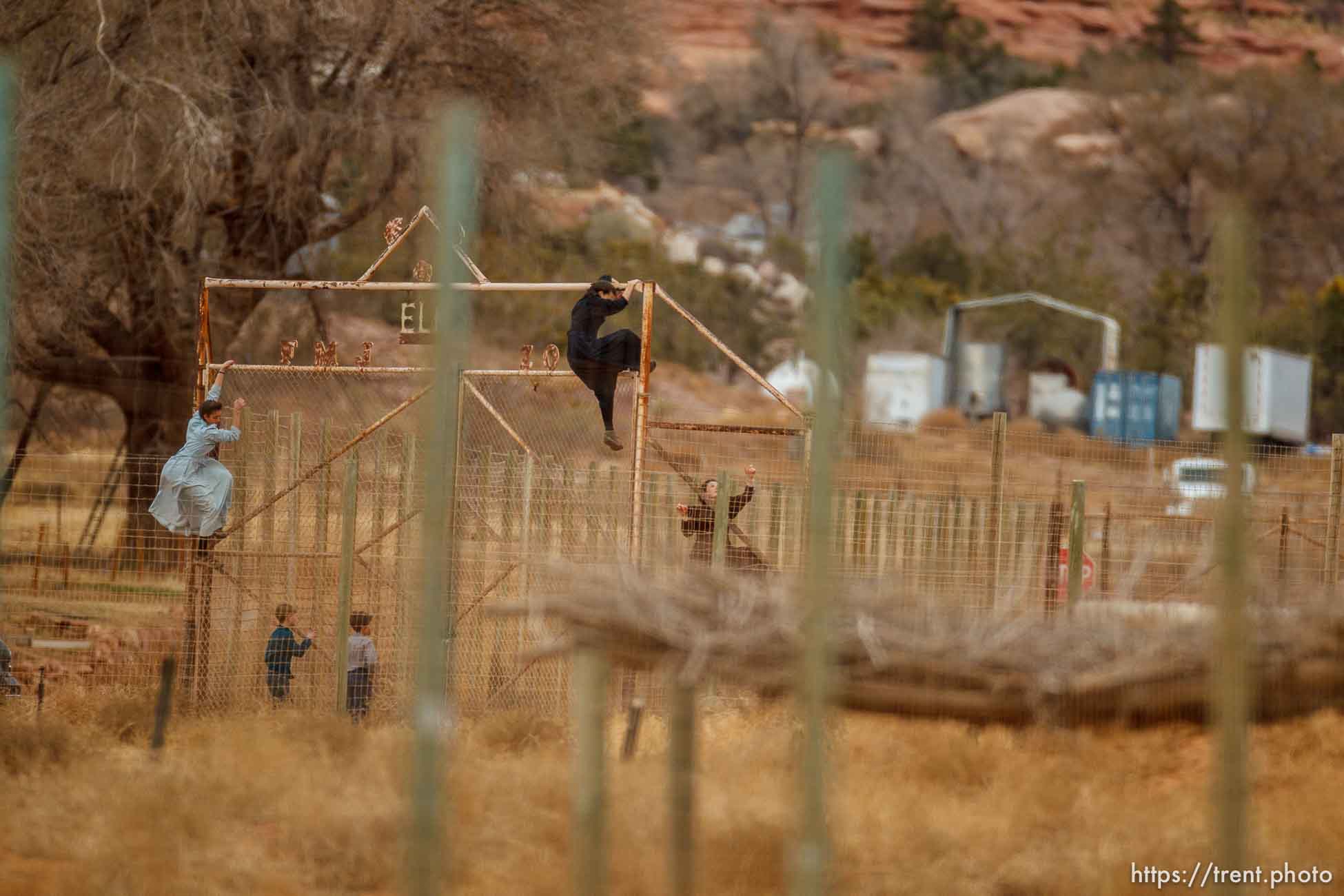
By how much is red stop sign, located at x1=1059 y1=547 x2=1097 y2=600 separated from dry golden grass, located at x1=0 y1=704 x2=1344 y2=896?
190 cm

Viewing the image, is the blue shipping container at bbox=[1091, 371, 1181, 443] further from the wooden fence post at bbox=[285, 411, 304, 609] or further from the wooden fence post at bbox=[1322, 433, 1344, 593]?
the wooden fence post at bbox=[285, 411, 304, 609]

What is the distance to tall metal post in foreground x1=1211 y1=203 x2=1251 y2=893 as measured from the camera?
399 centimetres

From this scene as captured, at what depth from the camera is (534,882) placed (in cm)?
596

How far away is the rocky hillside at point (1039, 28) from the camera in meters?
80.5

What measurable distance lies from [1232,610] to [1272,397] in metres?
30.0

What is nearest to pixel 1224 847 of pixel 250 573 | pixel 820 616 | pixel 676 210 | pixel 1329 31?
pixel 820 616

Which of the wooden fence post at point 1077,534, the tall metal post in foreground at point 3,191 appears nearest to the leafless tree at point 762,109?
the wooden fence post at point 1077,534

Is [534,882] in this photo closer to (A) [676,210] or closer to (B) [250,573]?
(B) [250,573]

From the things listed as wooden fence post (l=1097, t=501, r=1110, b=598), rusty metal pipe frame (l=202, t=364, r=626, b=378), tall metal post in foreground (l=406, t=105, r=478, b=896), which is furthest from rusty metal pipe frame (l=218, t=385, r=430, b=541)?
tall metal post in foreground (l=406, t=105, r=478, b=896)

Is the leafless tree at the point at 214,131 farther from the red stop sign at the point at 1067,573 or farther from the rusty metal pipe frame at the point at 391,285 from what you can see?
the red stop sign at the point at 1067,573

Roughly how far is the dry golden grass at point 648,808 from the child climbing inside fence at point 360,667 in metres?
0.63

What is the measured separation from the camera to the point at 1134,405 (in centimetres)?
3300

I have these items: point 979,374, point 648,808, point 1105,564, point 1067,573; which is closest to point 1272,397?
point 979,374

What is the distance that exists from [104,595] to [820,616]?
8.52m
